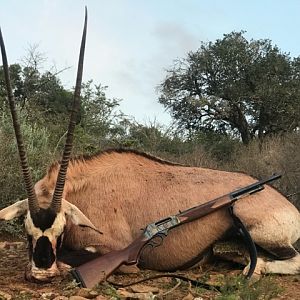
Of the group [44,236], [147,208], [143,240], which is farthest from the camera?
[147,208]

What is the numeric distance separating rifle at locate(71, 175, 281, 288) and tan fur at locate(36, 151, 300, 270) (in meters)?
0.14

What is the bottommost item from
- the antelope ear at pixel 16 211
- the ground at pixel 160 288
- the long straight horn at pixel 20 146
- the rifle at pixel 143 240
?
the ground at pixel 160 288

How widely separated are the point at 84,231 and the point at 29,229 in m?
0.73

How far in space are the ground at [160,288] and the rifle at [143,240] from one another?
3.9 inches

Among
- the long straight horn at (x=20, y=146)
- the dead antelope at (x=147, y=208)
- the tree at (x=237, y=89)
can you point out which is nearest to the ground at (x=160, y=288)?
the dead antelope at (x=147, y=208)

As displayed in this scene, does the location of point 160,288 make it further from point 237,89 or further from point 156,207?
point 237,89

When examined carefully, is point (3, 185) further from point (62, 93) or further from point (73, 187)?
point (62, 93)

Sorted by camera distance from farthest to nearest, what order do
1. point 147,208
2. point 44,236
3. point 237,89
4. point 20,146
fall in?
point 237,89 → point 147,208 → point 20,146 → point 44,236

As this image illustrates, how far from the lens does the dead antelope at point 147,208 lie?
5.09m

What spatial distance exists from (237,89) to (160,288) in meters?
22.1

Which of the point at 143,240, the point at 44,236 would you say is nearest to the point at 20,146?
the point at 44,236

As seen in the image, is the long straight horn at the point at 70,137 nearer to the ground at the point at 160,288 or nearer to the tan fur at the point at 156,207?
the tan fur at the point at 156,207

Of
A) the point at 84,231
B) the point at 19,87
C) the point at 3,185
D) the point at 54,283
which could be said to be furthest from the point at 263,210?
the point at 19,87

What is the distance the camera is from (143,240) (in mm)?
4941
